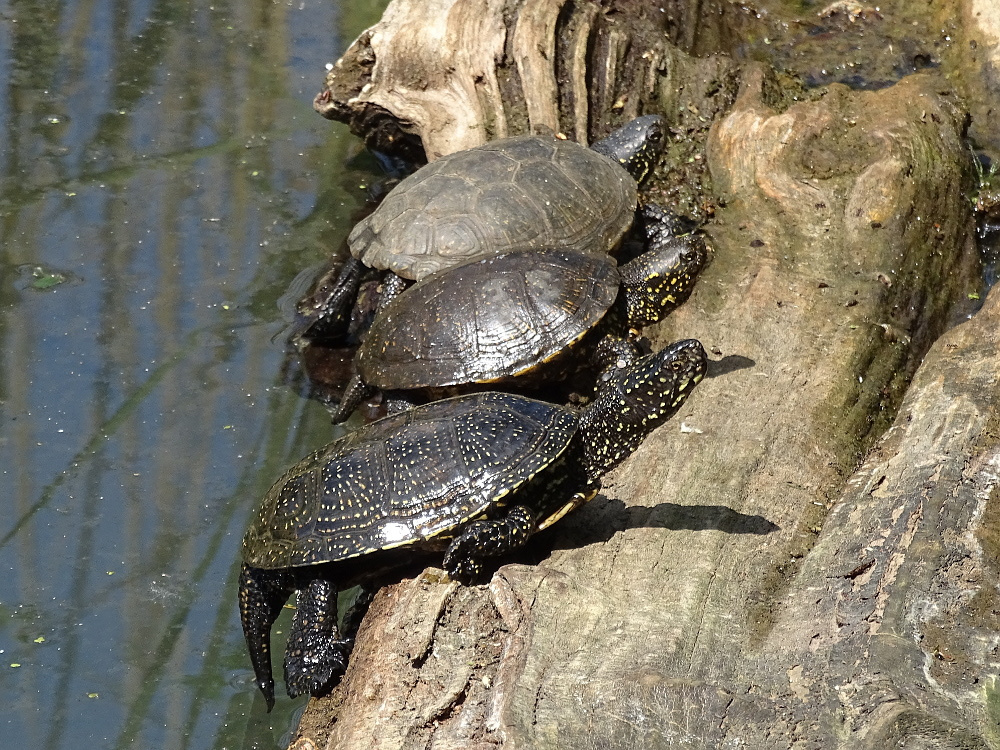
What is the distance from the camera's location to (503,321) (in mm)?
4117

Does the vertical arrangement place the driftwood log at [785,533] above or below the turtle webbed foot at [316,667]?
above

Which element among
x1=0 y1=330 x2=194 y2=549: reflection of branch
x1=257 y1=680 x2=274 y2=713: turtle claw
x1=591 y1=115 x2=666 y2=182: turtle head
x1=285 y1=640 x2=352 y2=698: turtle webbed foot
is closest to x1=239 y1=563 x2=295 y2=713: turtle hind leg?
x1=257 y1=680 x2=274 y2=713: turtle claw

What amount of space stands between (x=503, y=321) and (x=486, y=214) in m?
0.84

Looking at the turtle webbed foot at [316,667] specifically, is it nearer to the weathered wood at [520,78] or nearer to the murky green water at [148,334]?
the murky green water at [148,334]

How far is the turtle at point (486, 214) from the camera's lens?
187 inches

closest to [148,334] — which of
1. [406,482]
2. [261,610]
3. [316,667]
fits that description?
[261,610]

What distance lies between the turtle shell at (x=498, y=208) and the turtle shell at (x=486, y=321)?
15.9 inches

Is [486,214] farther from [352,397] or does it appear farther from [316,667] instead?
[316,667]

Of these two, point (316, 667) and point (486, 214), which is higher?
point (486, 214)

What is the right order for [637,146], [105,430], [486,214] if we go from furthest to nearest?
[637,146]
[486,214]
[105,430]

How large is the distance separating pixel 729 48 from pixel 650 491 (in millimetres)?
4448

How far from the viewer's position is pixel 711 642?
9.32 ft

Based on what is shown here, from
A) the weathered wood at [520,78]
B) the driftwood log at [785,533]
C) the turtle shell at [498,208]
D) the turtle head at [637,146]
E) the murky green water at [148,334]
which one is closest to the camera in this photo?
the driftwood log at [785,533]

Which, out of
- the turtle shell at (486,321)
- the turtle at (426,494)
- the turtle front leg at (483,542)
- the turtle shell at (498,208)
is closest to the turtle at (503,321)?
the turtle shell at (486,321)
